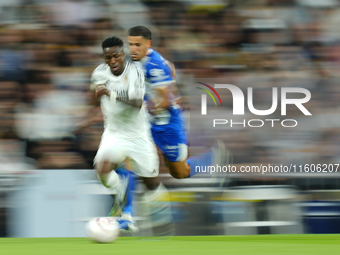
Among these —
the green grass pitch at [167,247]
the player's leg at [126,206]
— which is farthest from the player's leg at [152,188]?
the green grass pitch at [167,247]

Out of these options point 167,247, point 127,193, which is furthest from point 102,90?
point 167,247

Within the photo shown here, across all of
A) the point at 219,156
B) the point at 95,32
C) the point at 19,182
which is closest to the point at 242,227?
the point at 219,156

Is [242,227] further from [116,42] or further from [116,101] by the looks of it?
[116,42]

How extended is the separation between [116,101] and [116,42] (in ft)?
1.50

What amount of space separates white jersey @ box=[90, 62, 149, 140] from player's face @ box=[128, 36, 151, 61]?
21 cm

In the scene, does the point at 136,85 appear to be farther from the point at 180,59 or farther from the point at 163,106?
the point at 180,59

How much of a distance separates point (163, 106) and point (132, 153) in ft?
2.03

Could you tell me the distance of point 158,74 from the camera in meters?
4.63

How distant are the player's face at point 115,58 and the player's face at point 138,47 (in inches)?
13.0

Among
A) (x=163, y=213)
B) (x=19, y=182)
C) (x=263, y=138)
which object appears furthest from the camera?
(x=263, y=138)

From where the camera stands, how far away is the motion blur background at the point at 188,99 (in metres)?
5.32

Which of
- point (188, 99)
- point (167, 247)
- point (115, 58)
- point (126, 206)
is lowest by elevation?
point (167, 247)

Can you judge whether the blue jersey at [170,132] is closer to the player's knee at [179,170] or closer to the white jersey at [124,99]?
the player's knee at [179,170]

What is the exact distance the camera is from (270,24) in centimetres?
609
